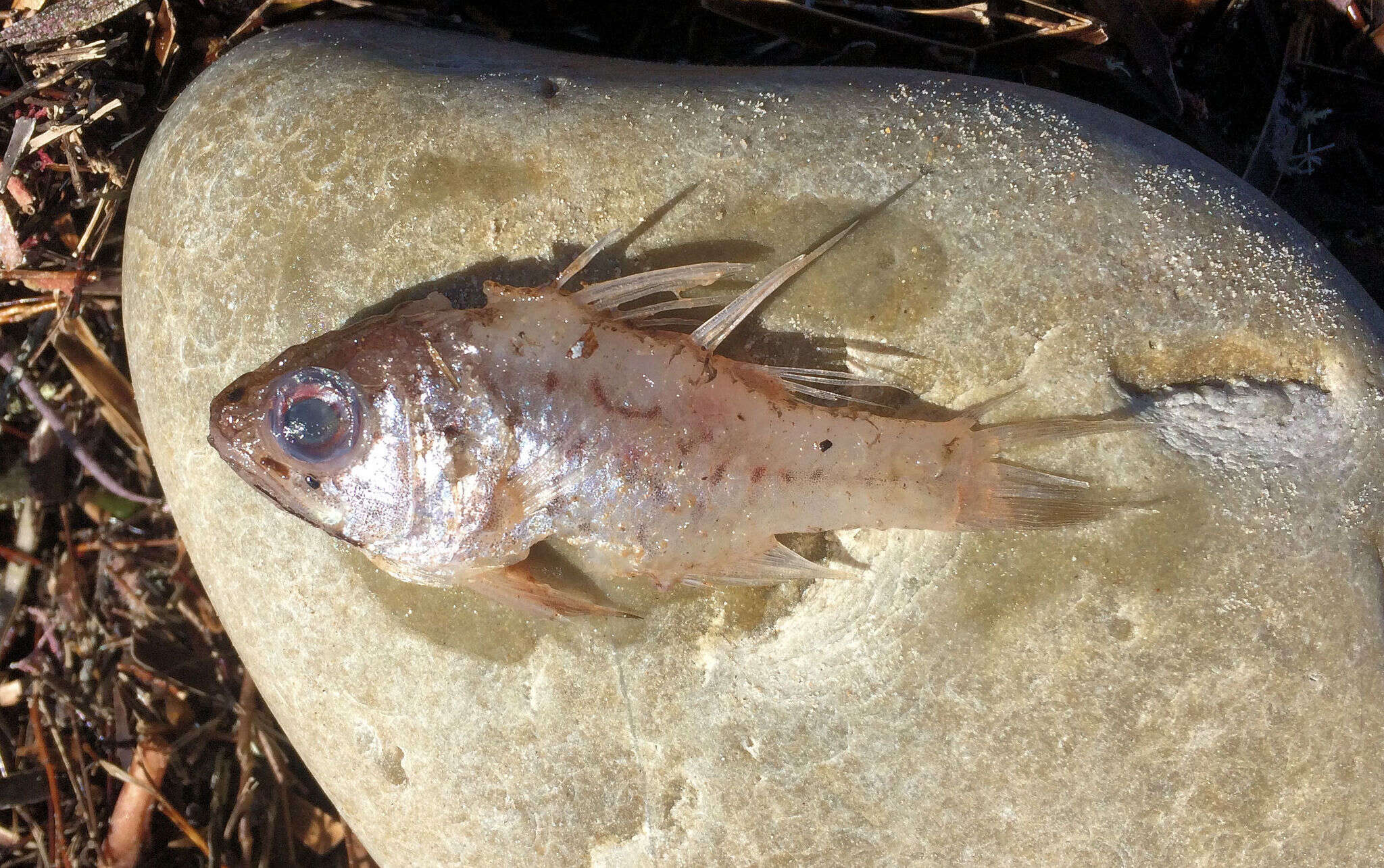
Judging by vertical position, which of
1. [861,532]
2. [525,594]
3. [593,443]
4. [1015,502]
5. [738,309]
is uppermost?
[738,309]

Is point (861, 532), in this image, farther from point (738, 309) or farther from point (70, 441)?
point (70, 441)

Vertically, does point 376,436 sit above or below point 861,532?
above

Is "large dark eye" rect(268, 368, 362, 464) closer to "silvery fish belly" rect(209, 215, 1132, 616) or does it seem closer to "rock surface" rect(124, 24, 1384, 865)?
"silvery fish belly" rect(209, 215, 1132, 616)

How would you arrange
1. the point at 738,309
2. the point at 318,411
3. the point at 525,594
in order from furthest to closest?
1. the point at 525,594
2. the point at 738,309
3. the point at 318,411

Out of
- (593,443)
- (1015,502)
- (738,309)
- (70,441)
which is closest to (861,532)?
(1015,502)

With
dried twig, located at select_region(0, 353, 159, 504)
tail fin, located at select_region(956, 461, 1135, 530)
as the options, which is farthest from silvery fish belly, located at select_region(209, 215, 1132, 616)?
dried twig, located at select_region(0, 353, 159, 504)

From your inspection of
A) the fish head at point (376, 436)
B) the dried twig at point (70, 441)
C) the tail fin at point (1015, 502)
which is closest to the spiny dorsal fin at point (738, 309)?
the fish head at point (376, 436)

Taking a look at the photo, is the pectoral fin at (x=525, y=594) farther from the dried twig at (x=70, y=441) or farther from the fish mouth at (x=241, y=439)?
the dried twig at (x=70, y=441)

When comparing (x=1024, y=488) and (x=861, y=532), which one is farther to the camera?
(x=861, y=532)
